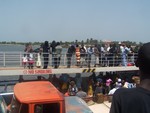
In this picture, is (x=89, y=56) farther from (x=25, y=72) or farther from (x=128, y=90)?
(x=128, y=90)

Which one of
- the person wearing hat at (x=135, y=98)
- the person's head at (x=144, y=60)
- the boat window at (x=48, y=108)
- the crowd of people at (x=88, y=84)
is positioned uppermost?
the person's head at (x=144, y=60)

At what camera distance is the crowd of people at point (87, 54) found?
1619cm

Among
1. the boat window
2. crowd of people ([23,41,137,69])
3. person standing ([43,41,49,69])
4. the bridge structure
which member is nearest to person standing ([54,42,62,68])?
crowd of people ([23,41,137,69])

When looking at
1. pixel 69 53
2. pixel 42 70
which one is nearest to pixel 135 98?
pixel 42 70

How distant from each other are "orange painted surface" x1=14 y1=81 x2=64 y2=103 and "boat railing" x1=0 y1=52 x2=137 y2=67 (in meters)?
8.27

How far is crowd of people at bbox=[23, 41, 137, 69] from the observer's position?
16.2 m

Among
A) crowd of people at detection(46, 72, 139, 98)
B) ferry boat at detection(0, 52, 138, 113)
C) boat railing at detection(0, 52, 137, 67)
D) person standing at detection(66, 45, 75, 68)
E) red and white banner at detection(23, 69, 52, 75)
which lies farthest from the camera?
person standing at detection(66, 45, 75, 68)

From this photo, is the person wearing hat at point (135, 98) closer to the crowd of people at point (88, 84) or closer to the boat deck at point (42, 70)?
the crowd of people at point (88, 84)

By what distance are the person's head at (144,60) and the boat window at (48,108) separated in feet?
14.4

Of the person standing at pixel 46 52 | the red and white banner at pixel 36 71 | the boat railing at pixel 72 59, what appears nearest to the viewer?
the red and white banner at pixel 36 71

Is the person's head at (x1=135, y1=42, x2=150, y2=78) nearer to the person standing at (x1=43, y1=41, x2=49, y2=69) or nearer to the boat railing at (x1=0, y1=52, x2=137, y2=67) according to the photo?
the boat railing at (x1=0, y1=52, x2=137, y2=67)

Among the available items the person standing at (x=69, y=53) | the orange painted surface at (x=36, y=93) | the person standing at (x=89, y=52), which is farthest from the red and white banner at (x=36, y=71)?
the orange painted surface at (x=36, y=93)

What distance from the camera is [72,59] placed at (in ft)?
54.5

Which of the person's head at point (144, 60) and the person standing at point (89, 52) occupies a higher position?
the person's head at point (144, 60)
